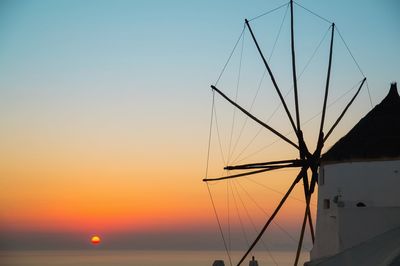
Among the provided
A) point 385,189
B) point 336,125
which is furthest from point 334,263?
point 336,125

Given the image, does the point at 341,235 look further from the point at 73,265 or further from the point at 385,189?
the point at 73,265

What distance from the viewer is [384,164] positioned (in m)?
32.3

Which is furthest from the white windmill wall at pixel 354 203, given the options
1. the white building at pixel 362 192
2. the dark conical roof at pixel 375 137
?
the dark conical roof at pixel 375 137

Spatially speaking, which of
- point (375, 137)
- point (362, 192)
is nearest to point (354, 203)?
point (362, 192)

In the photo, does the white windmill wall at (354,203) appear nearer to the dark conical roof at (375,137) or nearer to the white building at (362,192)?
the white building at (362,192)

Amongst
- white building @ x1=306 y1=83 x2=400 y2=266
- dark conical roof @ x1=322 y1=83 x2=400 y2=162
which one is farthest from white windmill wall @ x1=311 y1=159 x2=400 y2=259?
dark conical roof @ x1=322 y1=83 x2=400 y2=162

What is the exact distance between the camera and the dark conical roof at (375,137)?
32.6 metres

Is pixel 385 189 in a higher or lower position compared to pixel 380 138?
lower

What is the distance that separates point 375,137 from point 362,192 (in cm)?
236

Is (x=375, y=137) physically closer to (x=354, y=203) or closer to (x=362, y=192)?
(x=362, y=192)

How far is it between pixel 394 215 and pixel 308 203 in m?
4.74

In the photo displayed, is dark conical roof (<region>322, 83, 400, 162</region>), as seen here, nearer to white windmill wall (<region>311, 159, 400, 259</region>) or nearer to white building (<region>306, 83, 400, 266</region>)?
white building (<region>306, 83, 400, 266</region>)

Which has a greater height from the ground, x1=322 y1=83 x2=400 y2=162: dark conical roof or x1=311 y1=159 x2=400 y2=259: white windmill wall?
x1=322 y1=83 x2=400 y2=162: dark conical roof

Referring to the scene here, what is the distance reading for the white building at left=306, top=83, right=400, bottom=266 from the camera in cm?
3039
